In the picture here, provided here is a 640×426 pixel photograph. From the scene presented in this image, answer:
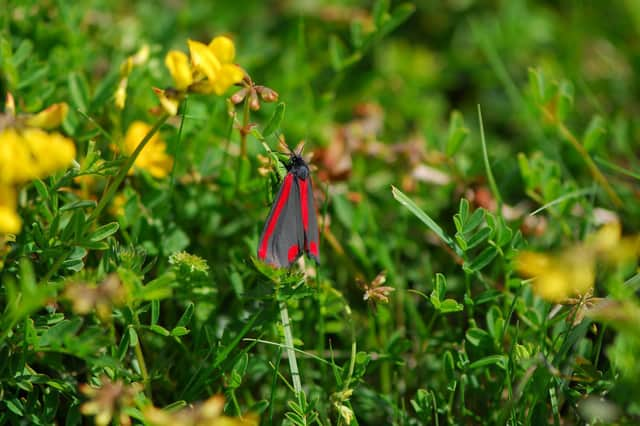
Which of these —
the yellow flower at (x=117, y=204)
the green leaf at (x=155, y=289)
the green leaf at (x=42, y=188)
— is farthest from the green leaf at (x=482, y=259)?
A: the green leaf at (x=42, y=188)

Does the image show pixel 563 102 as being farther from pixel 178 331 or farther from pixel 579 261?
pixel 178 331

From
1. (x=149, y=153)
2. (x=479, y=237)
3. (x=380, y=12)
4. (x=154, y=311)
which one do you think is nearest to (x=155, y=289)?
(x=154, y=311)

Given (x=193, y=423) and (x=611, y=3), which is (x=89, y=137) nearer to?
(x=193, y=423)

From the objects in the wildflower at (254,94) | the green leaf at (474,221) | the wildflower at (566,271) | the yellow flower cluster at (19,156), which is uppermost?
the yellow flower cluster at (19,156)

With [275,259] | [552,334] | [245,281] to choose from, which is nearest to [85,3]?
[245,281]

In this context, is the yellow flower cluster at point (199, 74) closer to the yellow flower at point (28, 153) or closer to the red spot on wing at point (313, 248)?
the yellow flower at point (28, 153)

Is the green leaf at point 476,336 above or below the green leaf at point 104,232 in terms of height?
below
